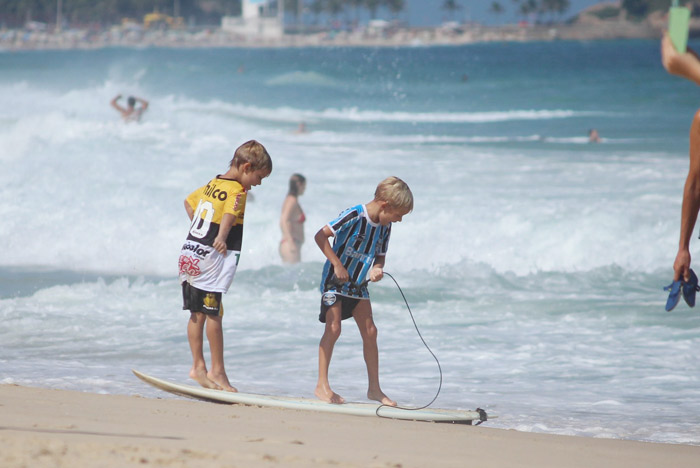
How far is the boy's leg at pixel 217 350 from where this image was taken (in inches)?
211

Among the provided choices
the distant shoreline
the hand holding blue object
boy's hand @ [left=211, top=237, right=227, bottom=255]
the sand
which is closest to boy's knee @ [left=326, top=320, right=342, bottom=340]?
the sand

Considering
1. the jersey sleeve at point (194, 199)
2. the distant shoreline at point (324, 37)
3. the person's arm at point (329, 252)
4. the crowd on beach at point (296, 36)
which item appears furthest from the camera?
the crowd on beach at point (296, 36)

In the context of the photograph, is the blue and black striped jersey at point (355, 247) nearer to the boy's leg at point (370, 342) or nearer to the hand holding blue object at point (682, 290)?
the boy's leg at point (370, 342)

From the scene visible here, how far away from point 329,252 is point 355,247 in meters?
0.22

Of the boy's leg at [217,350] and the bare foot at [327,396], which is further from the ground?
the boy's leg at [217,350]

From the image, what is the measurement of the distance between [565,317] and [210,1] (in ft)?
546

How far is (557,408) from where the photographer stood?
229 inches

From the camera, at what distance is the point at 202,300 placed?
5332 mm

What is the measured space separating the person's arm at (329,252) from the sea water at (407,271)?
1224 mm

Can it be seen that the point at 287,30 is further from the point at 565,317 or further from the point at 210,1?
the point at 565,317

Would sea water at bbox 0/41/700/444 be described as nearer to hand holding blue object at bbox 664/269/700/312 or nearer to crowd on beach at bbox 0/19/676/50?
hand holding blue object at bbox 664/269/700/312

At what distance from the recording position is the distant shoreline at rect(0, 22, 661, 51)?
441 feet

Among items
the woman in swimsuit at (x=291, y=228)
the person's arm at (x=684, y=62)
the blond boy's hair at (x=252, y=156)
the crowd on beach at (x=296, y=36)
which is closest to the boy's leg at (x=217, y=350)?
the blond boy's hair at (x=252, y=156)

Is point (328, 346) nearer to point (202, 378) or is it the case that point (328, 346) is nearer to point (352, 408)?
point (352, 408)
